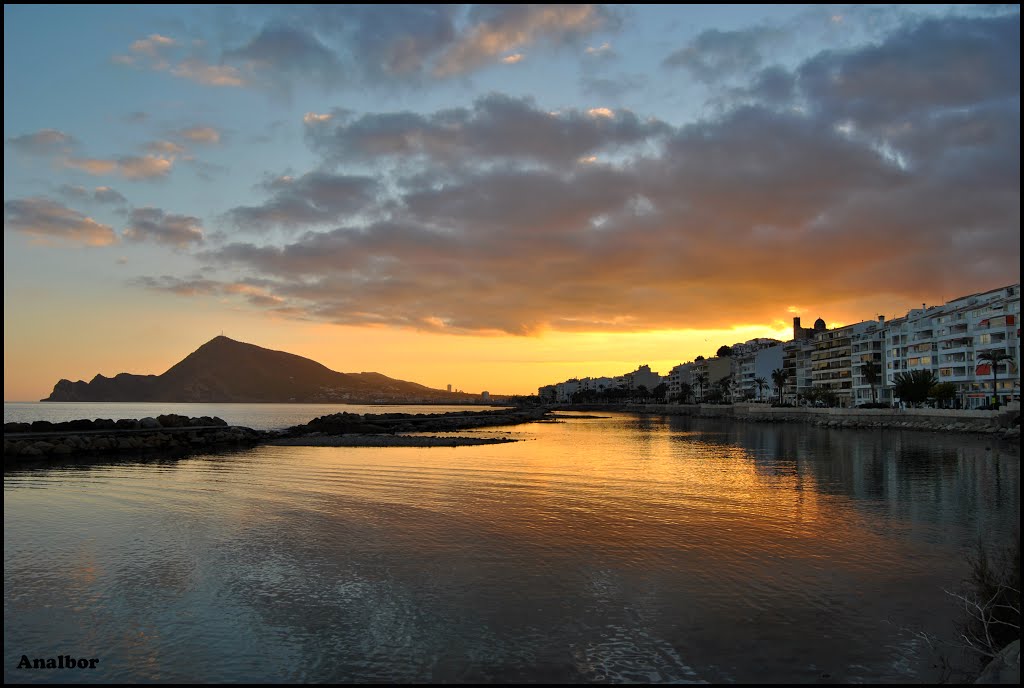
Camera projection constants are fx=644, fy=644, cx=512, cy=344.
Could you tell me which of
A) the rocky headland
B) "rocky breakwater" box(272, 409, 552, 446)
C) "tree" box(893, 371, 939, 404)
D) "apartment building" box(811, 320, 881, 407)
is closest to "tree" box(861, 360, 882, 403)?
"apartment building" box(811, 320, 881, 407)

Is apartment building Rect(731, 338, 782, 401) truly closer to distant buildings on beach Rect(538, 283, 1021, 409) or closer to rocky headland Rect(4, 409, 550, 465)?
distant buildings on beach Rect(538, 283, 1021, 409)

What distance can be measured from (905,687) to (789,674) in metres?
1.56

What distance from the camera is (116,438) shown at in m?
48.9

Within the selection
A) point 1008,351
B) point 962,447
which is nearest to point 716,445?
point 962,447

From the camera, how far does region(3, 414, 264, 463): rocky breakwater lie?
43250mm

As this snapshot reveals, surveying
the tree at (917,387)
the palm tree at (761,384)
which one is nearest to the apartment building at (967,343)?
the tree at (917,387)

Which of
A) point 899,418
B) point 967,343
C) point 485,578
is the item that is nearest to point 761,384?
point 967,343

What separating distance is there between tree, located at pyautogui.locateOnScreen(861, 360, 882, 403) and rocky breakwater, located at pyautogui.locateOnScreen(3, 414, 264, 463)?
9906 centimetres

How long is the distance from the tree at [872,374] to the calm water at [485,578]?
8991cm

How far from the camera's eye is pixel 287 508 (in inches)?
935

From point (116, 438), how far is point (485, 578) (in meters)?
45.1

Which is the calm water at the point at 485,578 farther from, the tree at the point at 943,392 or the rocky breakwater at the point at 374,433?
the tree at the point at 943,392

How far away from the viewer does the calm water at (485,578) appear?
1027 centimetres

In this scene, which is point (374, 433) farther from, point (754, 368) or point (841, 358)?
point (754, 368)
